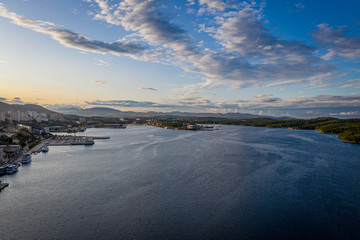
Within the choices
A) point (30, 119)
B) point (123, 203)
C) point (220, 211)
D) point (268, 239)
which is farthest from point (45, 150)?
point (30, 119)

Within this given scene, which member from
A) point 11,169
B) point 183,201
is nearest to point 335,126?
point 183,201

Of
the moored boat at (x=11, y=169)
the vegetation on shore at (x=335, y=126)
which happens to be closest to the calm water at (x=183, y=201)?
the moored boat at (x=11, y=169)

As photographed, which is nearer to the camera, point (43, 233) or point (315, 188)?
point (43, 233)

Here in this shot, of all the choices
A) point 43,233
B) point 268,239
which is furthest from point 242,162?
point 43,233

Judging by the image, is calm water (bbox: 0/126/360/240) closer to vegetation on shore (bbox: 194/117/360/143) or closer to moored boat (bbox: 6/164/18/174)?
moored boat (bbox: 6/164/18/174)

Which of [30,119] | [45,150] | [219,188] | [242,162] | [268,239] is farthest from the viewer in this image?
[30,119]

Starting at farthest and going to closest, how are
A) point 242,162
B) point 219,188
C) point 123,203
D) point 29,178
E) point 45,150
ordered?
point 45,150 → point 242,162 → point 29,178 → point 219,188 → point 123,203

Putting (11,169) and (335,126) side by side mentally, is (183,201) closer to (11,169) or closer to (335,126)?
(11,169)

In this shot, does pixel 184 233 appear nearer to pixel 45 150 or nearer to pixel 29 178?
pixel 29 178

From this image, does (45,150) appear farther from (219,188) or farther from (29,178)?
(219,188)
